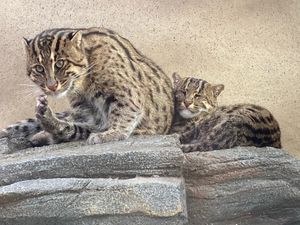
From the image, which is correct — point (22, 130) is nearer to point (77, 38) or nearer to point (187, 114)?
point (77, 38)

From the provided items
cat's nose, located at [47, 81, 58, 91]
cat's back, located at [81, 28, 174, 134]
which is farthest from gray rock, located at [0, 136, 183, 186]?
cat's back, located at [81, 28, 174, 134]

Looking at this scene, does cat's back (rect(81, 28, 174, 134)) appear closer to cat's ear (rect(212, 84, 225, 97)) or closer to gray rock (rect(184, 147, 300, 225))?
cat's ear (rect(212, 84, 225, 97))

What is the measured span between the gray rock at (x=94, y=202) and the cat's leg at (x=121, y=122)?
892mm

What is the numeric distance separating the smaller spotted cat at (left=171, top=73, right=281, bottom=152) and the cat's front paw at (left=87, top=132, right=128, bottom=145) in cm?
47

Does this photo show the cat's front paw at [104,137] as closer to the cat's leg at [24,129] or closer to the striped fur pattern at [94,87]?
the striped fur pattern at [94,87]

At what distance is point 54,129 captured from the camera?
557cm

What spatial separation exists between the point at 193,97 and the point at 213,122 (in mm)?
457

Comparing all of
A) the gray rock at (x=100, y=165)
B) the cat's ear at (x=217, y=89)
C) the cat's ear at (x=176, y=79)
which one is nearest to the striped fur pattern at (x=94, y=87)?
the cat's ear at (x=176, y=79)

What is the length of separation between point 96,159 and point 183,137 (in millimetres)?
1420

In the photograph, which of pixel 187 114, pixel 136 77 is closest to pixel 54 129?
pixel 136 77

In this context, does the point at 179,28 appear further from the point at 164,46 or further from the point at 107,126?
the point at 107,126

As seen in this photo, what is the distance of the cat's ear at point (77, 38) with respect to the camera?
5.57 m

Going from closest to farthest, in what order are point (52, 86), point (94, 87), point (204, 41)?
point (52, 86), point (94, 87), point (204, 41)

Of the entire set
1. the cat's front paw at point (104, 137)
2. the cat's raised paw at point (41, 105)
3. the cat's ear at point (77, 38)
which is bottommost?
the cat's front paw at point (104, 137)
